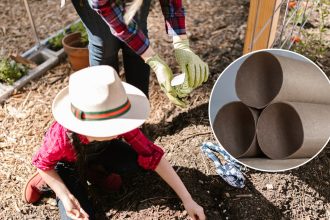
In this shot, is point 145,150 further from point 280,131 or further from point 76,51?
point 76,51

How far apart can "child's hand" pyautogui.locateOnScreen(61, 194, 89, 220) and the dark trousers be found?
0.36ft

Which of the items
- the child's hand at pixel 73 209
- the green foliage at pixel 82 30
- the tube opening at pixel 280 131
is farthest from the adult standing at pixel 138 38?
the green foliage at pixel 82 30

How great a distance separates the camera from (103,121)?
1290 mm

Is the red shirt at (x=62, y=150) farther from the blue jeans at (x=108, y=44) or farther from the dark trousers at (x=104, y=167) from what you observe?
the blue jeans at (x=108, y=44)

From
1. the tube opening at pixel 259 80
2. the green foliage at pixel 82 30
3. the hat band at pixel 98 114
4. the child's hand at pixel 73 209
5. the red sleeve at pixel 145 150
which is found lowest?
the child's hand at pixel 73 209

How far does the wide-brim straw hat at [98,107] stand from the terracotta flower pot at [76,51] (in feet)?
3.72

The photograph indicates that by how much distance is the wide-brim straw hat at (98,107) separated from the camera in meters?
1.26

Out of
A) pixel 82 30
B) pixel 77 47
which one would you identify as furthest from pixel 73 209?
pixel 82 30

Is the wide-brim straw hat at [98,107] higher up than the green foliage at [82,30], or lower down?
higher up

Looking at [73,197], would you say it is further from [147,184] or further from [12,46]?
[12,46]

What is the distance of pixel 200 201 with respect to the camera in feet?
5.60

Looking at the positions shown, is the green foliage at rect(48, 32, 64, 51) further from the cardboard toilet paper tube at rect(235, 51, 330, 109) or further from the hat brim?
the cardboard toilet paper tube at rect(235, 51, 330, 109)

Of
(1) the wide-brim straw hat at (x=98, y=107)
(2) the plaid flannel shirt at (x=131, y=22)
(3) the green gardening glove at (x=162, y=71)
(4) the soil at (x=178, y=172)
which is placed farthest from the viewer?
(4) the soil at (x=178, y=172)

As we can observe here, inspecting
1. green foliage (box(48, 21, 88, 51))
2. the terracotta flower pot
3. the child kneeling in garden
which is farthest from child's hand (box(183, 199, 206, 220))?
green foliage (box(48, 21, 88, 51))
